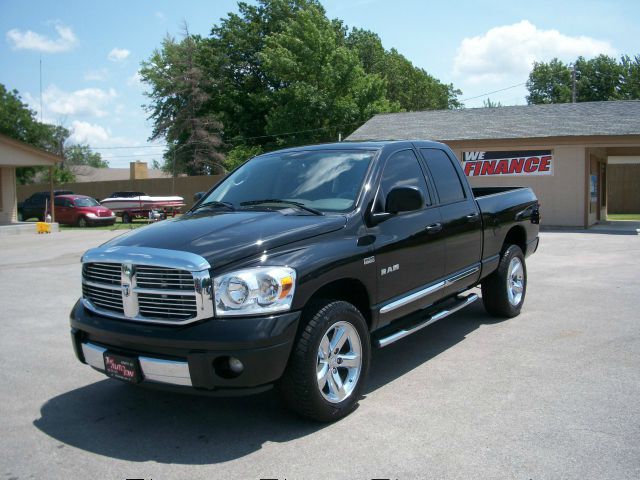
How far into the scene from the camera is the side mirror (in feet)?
15.5

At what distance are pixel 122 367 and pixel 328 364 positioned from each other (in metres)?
1.39

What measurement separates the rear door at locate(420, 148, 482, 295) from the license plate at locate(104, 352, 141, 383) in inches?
121

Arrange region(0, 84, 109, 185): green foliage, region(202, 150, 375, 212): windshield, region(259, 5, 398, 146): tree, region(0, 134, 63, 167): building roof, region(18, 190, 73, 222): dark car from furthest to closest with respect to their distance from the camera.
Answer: region(0, 84, 109, 185): green foliage < region(259, 5, 398, 146): tree < region(18, 190, 73, 222): dark car < region(0, 134, 63, 167): building roof < region(202, 150, 375, 212): windshield

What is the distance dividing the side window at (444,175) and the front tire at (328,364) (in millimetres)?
2095

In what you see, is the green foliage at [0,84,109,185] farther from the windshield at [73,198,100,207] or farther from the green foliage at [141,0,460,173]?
the windshield at [73,198,100,207]

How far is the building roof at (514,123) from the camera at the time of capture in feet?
67.1

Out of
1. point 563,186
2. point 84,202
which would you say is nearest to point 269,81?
point 84,202

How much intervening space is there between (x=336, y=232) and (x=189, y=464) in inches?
73.2

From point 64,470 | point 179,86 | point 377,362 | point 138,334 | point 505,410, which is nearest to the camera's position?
point 64,470

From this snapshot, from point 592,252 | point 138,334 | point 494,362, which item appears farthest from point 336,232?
point 592,252

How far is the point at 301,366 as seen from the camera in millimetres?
3875

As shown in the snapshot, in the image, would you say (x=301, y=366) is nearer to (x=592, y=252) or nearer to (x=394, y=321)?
(x=394, y=321)

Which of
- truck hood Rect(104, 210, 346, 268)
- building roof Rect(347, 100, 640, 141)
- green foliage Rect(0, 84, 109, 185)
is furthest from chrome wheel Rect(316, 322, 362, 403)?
green foliage Rect(0, 84, 109, 185)

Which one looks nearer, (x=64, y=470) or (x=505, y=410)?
(x=64, y=470)
